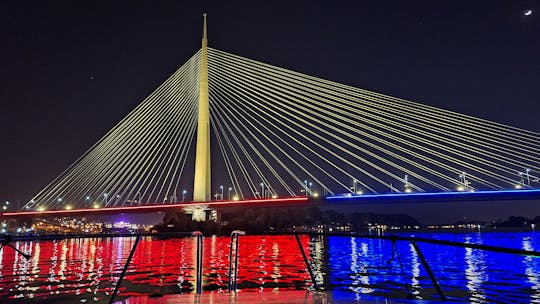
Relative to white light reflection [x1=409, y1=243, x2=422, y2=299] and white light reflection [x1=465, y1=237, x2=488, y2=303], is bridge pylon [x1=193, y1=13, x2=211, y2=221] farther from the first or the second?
white light reflection [x1=465, y1=237, x2=488, y2=303]

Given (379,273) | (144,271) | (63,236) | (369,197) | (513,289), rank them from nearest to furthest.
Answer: (63,236)
(513,289)
(379,273)
(144,271)
(369,197)

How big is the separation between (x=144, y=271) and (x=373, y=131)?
2617 centimetres

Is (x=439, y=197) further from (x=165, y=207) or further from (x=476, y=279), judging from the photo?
(x=476, y=279)

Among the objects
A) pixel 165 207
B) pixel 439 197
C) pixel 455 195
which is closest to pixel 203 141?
pixel 165 207

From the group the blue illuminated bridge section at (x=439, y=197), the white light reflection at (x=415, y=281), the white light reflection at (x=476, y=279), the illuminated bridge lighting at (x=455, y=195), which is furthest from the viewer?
the blue illuminated bridge section at (x=439, y=197)

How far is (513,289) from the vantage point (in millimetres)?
10469

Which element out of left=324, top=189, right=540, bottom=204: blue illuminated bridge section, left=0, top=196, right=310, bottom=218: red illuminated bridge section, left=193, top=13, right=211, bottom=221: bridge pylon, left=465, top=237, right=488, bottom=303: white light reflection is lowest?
left=465, top=237, right=488, bottom=303: white light reflection

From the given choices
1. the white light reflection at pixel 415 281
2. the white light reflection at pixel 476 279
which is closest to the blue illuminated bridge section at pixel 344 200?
the white light reflection at pixel 476 279

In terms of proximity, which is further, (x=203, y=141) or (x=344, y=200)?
(x=344, y=200)

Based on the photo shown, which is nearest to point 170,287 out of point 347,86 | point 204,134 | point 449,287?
point 449,287

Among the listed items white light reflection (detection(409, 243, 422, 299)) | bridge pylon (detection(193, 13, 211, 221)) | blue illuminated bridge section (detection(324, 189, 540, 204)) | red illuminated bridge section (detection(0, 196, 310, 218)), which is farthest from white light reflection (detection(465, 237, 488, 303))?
bridge pylon (detection(193, 13, 211, 221))

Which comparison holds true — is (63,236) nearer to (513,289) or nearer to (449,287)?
(449,287)

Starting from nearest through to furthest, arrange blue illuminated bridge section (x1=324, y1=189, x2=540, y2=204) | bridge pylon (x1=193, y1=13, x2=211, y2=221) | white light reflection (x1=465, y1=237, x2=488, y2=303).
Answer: white light reflection (x1=465, y1=237, x2=488, y2=303) → blue illuminated bridge section (x1=324, y1=189, x2=540, y2=204) → bridge pylon (x1=193, y1=13, x2=211, y2=221)

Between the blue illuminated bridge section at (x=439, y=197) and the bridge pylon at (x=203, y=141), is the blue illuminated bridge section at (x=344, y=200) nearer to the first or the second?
the blue illuminated bridge section at (x=439, y=197)
